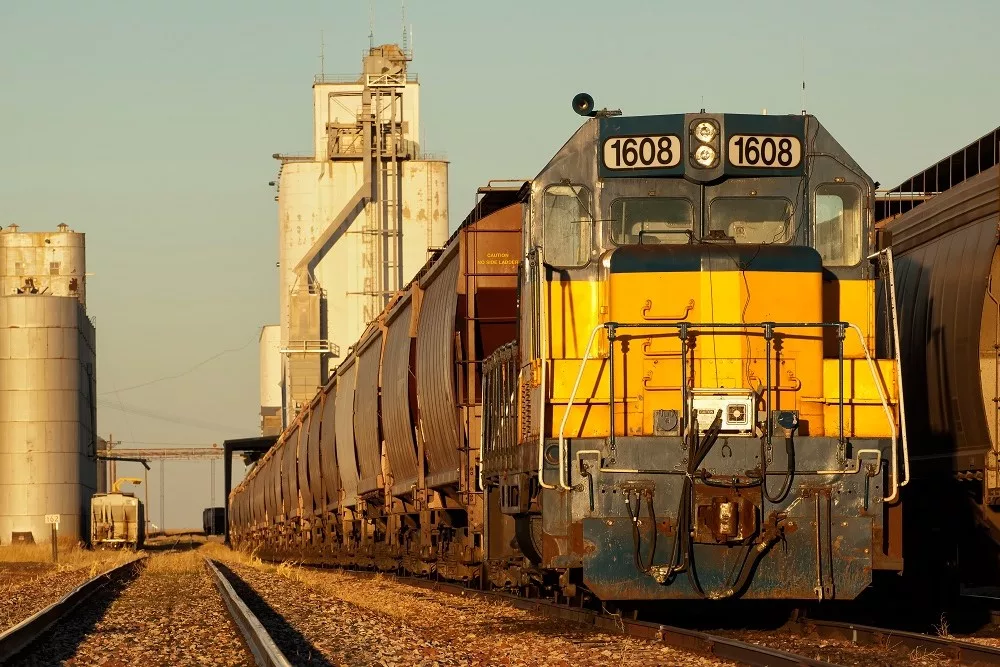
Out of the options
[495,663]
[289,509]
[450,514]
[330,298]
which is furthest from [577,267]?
[330,298]

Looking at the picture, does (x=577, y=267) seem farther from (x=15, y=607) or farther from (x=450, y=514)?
(x=15, y=607)

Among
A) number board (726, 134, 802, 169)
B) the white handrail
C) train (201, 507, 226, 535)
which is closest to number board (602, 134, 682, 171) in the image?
number board (726, 134, 802, 169)

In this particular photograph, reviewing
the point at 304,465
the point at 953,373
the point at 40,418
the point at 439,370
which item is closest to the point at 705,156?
the point at 953,373

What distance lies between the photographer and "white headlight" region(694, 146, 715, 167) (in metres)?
11.4

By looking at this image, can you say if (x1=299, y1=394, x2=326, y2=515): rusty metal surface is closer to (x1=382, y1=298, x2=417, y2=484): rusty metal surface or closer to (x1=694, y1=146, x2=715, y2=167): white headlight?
(x1=382, y1=298, x2=417, y2=484): rusty metal surface

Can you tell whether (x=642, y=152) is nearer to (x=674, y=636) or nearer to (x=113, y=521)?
(x=674, y=636)

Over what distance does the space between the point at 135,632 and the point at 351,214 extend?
55129mm

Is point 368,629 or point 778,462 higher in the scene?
point 778,462

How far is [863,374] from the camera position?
36.0 feet

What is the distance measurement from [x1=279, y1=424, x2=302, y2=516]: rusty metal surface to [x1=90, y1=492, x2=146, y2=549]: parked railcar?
25587 mm

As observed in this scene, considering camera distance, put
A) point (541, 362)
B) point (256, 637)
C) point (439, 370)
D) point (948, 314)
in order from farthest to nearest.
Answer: point (439, 370)
point (948, 314)
point (256, 637)
point (541, 362)

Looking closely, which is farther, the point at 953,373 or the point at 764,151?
the point at 953,373

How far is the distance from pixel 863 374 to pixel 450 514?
7809 millimetres

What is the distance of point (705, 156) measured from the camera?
11414 millimetres
